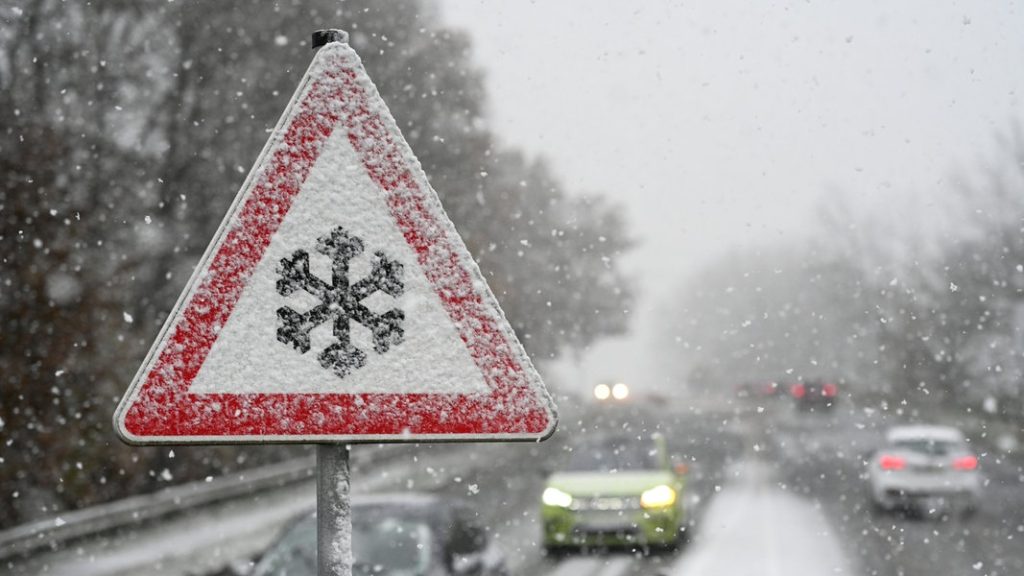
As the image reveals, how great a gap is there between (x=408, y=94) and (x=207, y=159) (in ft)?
19.0

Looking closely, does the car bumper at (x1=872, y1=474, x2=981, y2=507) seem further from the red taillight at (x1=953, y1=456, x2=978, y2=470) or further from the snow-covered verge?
the snow-covered verge

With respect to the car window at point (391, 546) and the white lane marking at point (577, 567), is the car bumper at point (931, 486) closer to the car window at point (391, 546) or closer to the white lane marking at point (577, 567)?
the white lane marking at point (577, 567)

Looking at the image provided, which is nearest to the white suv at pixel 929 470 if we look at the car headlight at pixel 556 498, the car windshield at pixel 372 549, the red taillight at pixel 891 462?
the red taillight at pixel 891 462

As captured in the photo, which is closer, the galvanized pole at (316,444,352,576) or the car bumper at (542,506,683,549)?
the galvanized pole at (316,444,352,576)

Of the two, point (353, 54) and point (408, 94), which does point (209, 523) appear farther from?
point (353, 54)

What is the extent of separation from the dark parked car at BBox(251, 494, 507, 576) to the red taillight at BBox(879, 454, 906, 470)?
45.5 ft

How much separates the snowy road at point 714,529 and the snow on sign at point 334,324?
6573 millimetres

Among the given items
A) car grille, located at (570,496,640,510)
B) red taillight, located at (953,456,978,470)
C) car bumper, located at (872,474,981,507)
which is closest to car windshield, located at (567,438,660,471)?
car grille, located at (570,496,640,510)

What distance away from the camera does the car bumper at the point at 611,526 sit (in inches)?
595

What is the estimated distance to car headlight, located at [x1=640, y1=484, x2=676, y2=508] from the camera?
1503cm

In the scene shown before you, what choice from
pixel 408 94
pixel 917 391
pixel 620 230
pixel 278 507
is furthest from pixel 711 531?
pixel 917 391

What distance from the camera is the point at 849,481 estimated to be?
30094 mm

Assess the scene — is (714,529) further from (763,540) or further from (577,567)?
(577,567)

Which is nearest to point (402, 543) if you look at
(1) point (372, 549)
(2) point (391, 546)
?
(2) point (391, 546)
